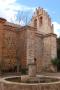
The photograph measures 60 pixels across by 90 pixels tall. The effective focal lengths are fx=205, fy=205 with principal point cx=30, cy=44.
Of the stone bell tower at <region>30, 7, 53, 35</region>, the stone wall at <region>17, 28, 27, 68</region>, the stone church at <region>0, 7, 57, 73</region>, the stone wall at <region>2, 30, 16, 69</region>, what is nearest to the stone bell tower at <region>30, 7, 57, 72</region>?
the stone church at <region>0, 7, 57, 73</region>

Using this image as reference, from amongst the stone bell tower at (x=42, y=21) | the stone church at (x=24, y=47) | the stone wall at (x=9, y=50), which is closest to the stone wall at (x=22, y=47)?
the stone church at (x=24, y=47)

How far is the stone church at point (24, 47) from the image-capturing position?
20781 millimetres

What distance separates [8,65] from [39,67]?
4.60m

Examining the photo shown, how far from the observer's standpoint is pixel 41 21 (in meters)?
39.4

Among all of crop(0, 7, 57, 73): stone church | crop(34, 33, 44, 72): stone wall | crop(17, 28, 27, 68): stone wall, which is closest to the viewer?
crop(0, 7, 57, 73): stone church

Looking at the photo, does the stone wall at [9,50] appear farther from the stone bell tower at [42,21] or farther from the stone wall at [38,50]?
the stone bell tower at [42,21]

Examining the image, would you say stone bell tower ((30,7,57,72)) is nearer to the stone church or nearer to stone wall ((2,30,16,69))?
the stone church

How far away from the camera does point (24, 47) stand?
21.4 m

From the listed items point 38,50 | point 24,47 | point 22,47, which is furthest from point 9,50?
point 38,50

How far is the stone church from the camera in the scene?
2078cm

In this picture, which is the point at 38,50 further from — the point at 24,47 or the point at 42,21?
the point at 42,21

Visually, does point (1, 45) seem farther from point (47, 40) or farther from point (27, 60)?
point (47, 40)

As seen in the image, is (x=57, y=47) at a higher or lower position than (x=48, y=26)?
lower

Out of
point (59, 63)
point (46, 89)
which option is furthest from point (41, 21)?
point (46, 89)
